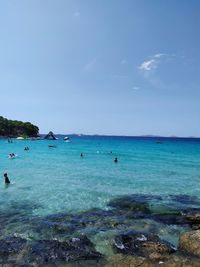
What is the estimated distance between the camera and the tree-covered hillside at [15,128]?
167375 mm

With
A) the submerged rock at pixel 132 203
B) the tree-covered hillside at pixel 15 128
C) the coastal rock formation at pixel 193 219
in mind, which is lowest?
the submerged rock at pixel 132 203

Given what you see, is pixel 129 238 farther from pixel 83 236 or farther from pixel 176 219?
pixel 176 219

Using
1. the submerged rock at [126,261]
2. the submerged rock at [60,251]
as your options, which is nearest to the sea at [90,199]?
the submerged rock at [60,251]

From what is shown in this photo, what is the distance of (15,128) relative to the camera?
173375mm

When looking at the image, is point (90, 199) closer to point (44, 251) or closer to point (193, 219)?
point (193, 219)

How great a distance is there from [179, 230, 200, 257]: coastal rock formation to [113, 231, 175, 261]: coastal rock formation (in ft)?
1.73

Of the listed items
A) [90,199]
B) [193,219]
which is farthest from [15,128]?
[193,219]

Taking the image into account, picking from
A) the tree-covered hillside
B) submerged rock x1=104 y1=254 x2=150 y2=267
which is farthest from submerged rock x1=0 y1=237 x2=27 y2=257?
the tree-covered hillside

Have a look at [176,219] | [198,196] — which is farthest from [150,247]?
[198,196]

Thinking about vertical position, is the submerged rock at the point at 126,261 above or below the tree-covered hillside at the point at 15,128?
below

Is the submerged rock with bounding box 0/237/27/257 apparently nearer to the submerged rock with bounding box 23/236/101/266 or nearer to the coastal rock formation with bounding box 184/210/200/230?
the submerged rock with bounding box 23/236/101/266

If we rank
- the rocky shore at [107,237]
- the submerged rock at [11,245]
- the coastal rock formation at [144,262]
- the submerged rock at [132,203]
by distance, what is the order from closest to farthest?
the coastal rock formation at [144,262]
the rocky shore at [107,237]
the submerged rock at [11,245]
the submerged rock at [132,203]

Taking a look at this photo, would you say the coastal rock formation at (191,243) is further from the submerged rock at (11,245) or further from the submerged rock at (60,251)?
the submerged rock at (11,245)

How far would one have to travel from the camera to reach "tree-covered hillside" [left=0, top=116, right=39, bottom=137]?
167m
